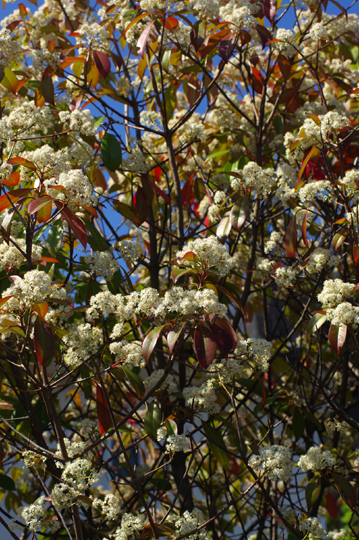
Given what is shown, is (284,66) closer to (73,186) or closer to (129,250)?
(129,250)

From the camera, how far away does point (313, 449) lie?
6.71ft

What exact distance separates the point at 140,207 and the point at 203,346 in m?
1.09

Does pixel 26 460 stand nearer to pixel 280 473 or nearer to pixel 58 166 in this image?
pixel 280 473

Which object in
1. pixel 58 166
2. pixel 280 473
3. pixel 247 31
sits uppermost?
pixel 247 31

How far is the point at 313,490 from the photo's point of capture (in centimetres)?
210

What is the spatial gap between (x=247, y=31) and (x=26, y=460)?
2.28m

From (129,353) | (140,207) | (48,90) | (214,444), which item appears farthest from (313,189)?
(48,90)

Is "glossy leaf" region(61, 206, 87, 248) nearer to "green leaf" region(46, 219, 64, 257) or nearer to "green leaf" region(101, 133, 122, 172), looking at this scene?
"green leaf" region(46, 219, 64, 257)

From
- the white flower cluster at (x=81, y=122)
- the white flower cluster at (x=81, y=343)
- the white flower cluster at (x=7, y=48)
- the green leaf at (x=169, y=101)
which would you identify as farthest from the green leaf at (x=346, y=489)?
the white flower cluster at (x=7, y=48)

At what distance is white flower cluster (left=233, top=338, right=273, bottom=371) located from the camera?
1876 mm

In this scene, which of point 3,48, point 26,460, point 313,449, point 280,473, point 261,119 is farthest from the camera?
point 261,119

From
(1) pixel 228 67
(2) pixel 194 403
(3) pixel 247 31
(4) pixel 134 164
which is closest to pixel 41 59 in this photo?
(4) pixel 134 164

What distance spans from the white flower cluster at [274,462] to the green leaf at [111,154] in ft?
5.00

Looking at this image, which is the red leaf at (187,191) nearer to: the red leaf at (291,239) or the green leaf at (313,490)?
the red leaf at (291,239)
